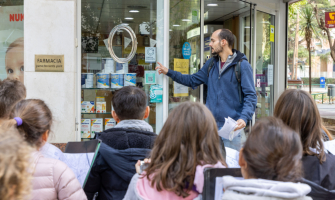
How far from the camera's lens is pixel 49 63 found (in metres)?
3.89

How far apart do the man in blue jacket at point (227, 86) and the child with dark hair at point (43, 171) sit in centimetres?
216

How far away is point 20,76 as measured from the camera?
4141 millimetres

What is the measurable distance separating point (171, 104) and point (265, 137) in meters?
3.14

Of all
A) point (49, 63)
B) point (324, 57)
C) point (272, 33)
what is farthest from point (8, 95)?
point (324, 57)

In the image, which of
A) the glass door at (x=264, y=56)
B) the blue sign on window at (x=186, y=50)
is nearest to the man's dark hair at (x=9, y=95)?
the blue sign on window at (x=186, y=50)

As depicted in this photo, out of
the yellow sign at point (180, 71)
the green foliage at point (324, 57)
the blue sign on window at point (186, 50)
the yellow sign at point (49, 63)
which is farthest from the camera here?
the green foliage at point (324, 57)

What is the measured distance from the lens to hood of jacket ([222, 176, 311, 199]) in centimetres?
129

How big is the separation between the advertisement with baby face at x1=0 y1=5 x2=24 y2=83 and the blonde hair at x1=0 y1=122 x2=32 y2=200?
132 inches

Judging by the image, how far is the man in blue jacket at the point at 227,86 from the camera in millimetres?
3631

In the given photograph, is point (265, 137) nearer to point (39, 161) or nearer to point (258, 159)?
point (258, 159)

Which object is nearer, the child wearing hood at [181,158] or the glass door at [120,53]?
the child wearing hood at [181,158]

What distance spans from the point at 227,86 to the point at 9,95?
2.23 meters

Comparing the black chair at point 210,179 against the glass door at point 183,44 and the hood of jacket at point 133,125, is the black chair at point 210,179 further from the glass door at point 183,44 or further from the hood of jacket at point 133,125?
the glass door at point 183,44

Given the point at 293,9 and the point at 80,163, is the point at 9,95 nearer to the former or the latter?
the point at 80,163
